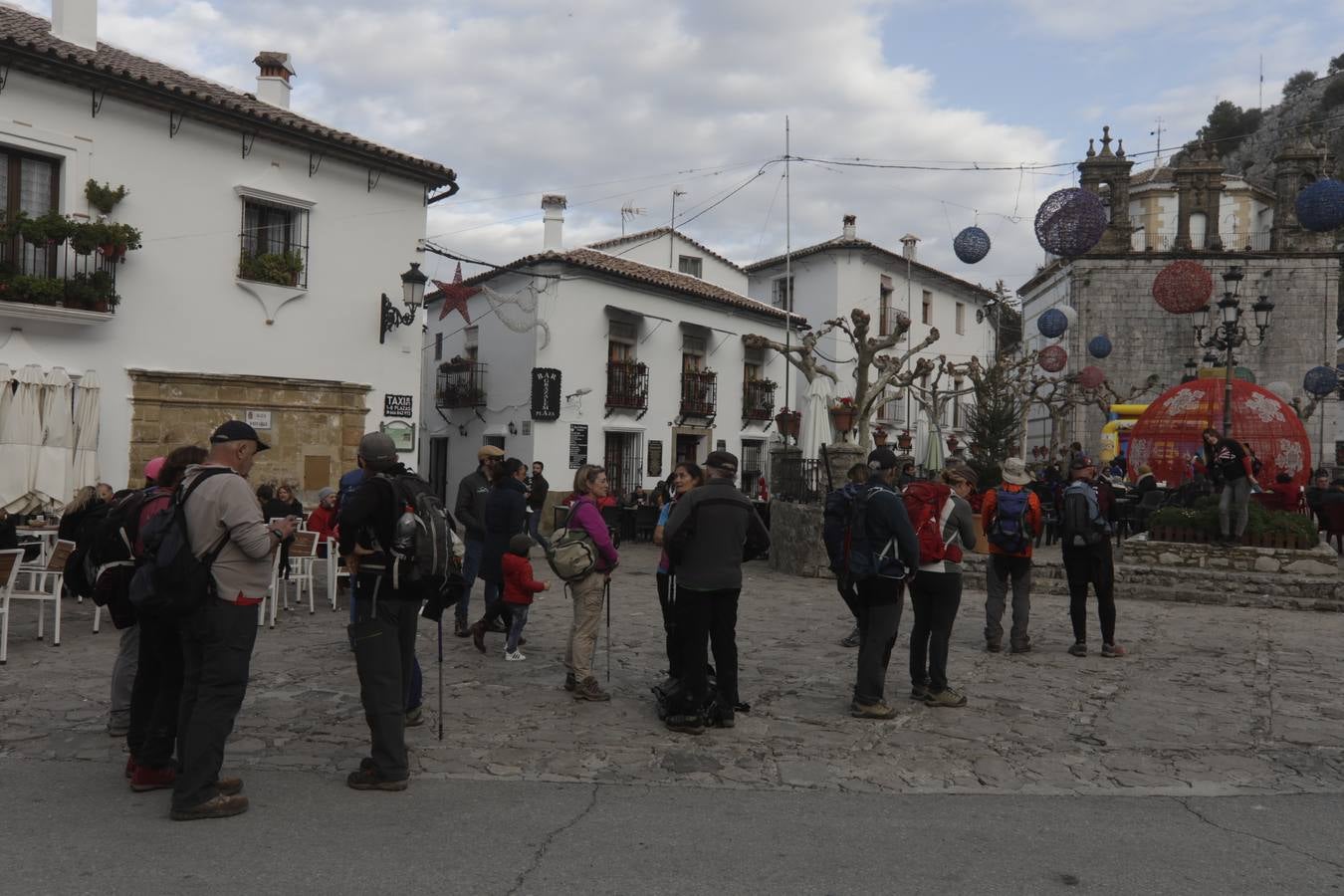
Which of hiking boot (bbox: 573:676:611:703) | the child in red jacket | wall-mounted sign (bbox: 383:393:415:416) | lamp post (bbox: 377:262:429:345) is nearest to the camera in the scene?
hiking boot (bbox: 573:676:611:703)

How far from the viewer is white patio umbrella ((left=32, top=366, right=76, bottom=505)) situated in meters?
11.6

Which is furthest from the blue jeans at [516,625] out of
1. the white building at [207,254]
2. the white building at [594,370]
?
the white building at [594,370]

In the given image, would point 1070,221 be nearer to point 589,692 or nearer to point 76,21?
point 589,692

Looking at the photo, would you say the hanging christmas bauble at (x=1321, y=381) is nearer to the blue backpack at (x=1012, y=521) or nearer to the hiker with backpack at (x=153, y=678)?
the blue backpack at (x=1012, y=521)

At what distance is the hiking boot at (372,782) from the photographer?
446 centimetres

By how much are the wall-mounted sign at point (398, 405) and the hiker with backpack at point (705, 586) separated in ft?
35.5

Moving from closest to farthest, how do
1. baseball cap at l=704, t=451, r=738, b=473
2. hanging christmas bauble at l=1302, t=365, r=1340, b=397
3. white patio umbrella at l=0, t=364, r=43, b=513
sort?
1. baseball cap at l=704, t=451, r=738, b=473
2. white patio umbrella at l=0, t=364, r=43, b=513
3. hanging christmas bauble at l=1302, t=365, r=1340, b=397

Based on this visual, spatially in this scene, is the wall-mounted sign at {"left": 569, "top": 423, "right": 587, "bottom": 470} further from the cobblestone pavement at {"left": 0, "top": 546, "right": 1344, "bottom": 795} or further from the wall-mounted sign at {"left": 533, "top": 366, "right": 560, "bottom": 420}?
the cobblestone pavement at {"left": 0, "top": 546, "right": 1344, "bottom": 795}

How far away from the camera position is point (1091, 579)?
8.15 meters

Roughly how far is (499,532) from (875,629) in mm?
3200

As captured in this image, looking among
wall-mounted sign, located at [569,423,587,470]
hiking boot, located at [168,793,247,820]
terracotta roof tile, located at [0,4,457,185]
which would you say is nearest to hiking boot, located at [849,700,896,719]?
hiking boot, located at [168,793,247,820]

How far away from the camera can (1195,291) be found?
17.9 m

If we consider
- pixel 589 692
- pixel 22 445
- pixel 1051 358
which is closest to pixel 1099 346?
pixel 1051 358

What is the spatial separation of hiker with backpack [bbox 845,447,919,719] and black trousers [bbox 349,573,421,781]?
2.83 metres
